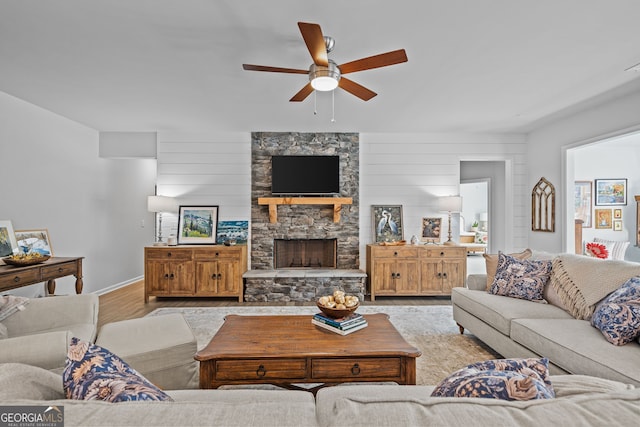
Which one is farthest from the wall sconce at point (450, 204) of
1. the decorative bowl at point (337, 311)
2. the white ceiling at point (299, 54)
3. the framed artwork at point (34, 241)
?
the framed artwork at point (34, 241)

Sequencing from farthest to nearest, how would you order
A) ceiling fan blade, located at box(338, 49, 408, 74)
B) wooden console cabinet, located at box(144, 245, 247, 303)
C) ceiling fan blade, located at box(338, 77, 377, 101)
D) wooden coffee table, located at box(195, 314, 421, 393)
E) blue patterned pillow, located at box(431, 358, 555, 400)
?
1. wooden console cabinet, located at box(144, 245, 247, 303)
2. ceiling fan blade, located at box(338, 77, 377, 101)
3. ceiling fan blade, located at box(338, 49, 408, 74)
4. wooden coffee table, located at box(195, 314, 421, 393)
5. blue patterned pillow, located at box(431, 358, 555, 400)

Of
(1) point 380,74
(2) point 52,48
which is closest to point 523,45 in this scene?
(1) point 380,74

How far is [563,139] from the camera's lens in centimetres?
456

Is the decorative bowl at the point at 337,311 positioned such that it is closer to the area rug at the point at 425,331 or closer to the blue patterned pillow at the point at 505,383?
the area rug at the point at 425,331

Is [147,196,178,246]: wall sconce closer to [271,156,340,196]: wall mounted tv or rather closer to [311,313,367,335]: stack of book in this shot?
[271,156,340,196]: wall mounted tv

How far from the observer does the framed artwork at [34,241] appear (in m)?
3.72

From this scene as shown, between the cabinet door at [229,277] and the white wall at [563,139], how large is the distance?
467 cm

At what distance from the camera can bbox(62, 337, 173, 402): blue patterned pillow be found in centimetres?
91

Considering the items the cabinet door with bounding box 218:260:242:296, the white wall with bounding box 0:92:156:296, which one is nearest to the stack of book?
the cabinet door with bounding box 218:260:242:296

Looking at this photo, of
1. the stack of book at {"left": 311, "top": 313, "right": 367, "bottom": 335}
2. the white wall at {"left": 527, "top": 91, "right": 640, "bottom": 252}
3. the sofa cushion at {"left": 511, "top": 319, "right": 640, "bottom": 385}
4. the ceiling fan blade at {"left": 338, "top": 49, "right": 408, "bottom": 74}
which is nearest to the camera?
the sofa cushion at {"left": 511, "top": 319, "right": 640, "bottom": 385}

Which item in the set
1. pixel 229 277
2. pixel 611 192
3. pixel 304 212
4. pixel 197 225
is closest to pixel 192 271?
pixel 229 277

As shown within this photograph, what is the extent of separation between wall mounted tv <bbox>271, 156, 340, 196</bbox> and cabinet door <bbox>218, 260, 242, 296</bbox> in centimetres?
129

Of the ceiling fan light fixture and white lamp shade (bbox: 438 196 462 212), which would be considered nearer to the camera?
the ceiling fan light fixture

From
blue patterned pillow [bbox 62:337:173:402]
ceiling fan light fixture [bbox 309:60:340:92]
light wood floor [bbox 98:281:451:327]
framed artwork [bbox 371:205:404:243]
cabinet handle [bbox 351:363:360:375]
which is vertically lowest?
light wood floor [bbox 98:281:451:327]
